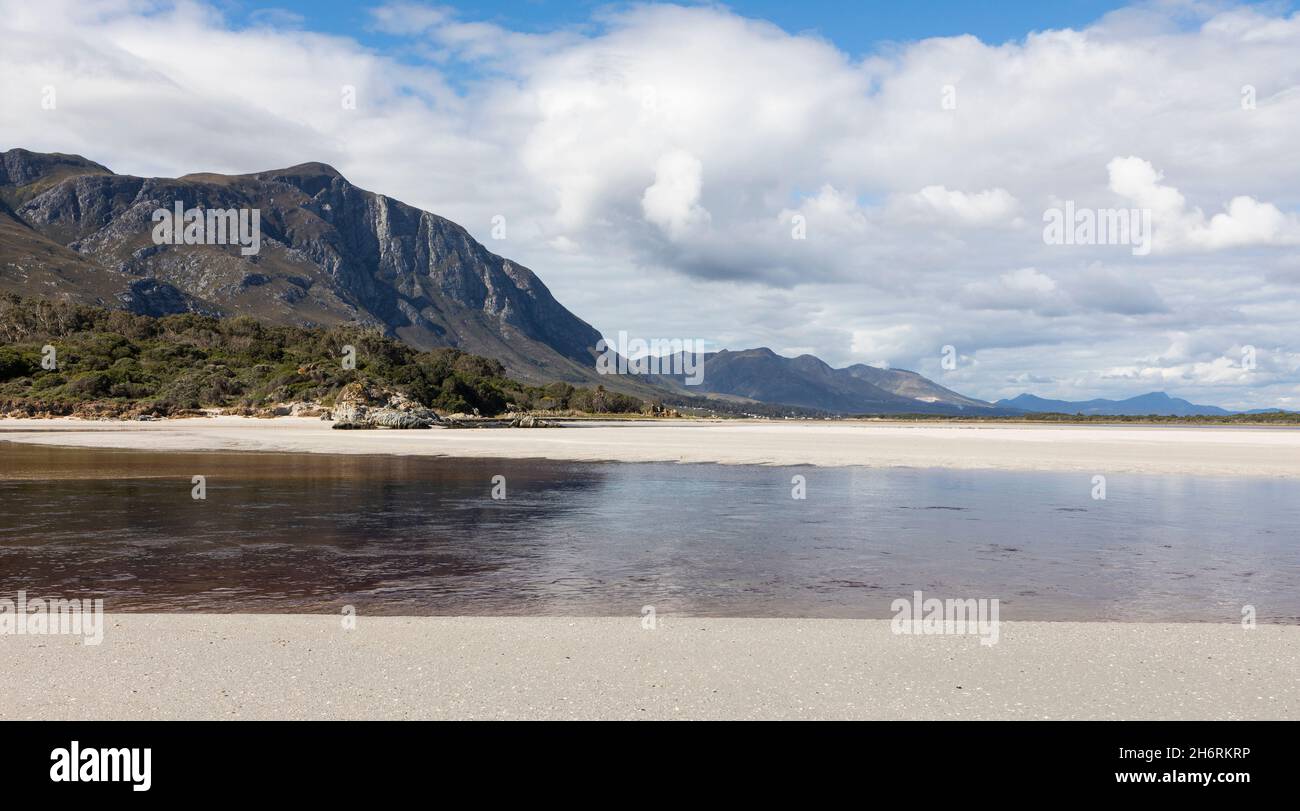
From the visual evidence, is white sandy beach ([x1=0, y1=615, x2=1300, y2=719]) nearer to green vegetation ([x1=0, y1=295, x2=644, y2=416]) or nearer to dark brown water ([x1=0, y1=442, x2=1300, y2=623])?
dark brown water ([x1=0, y1=442, x2=1300, y2=623])

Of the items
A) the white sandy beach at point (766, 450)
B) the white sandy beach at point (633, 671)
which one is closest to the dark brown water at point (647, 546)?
the white sandy beach at point (633, 671)

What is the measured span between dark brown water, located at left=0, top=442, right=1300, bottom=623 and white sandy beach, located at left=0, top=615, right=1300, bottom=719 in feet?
4.65

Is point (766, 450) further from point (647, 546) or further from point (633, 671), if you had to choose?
point (633, 671)

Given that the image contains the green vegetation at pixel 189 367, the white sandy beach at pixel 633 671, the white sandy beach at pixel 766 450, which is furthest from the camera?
the green vegetation at pixel 189 367

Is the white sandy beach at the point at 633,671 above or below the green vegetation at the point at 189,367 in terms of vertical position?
below

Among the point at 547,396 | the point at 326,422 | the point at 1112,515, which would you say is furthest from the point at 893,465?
the point at 547,396

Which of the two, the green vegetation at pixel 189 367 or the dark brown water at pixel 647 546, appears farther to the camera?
the green vegetation at pixel 189 367

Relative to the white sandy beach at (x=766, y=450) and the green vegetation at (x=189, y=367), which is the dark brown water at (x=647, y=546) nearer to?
the white sandy beach at (x=766, y=450)

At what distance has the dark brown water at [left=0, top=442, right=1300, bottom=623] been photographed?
12586 mm

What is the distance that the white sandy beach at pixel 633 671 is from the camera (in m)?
7.38

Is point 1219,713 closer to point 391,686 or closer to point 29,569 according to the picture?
point 391,686

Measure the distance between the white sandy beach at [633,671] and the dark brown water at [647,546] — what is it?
1.42 m
